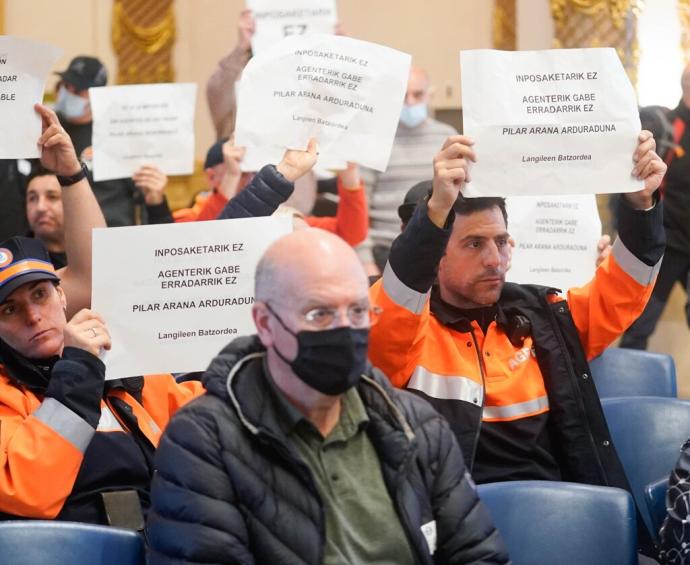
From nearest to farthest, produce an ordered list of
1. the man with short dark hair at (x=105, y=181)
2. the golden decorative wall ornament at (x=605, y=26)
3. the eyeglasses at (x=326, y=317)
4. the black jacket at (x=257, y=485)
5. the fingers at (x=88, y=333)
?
the black jacket at (x=257, y=485)
the eyeglasses at (x=326, y=317)
the fingers at (x=88, y=333)
the man with short dark hair at (x=105, y=181)
the golden decorative wall ornament at (x=605, y=26)

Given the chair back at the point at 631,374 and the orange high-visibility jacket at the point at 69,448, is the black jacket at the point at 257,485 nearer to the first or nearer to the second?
the orange high-visibility jacket at the point at 69,448

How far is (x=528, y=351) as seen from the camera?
12.2ft

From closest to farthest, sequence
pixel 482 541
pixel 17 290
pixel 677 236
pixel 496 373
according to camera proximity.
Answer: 1. pixel 482 541
2. pixel 17 290
3. pixel 496 373
4. pixel 677 236

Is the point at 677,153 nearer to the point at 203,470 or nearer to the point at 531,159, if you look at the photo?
the point at 531,159

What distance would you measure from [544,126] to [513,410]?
0.86 m

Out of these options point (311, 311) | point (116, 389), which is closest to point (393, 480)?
point (311, 311)

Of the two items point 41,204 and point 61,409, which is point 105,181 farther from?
point 61,409

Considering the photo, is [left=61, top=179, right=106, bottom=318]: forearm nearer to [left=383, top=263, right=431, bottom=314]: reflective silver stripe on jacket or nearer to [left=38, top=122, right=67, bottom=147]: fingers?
[left=38, top=122, right=67, bottom=147]: fingers

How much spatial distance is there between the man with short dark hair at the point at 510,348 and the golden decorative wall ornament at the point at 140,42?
6286 mm

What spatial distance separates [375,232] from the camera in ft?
23.0

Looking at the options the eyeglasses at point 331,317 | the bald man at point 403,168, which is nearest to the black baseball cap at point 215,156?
the bald man at point 403,168

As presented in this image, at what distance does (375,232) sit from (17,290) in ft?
12.8

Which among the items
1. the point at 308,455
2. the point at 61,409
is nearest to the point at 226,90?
the point at 61,409

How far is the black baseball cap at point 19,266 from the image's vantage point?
10.6 ft
